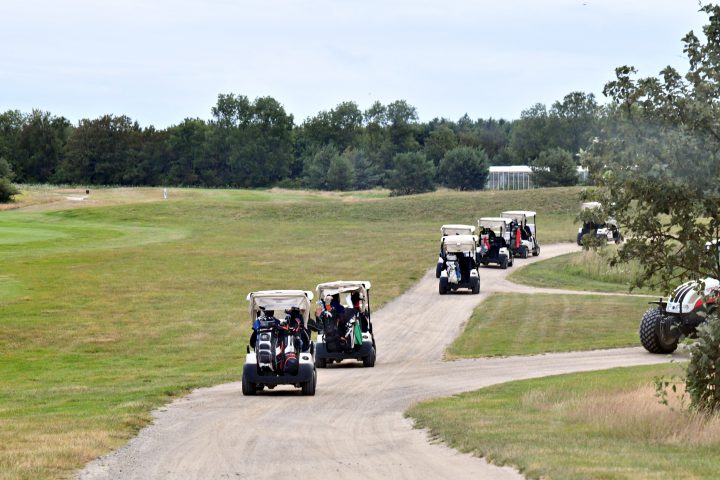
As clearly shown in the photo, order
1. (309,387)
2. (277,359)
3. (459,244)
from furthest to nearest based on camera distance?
(459,244), (309,387), (277,359)

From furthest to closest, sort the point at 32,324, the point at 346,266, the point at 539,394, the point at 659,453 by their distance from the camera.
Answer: the point at 346,266 < the point at 32,324 < the point at 539,394 < the point at 659,453

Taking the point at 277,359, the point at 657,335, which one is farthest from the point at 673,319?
the point at 277,359

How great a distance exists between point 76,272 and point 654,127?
131 feet

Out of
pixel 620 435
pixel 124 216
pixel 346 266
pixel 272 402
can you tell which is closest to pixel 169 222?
pixel 124 216

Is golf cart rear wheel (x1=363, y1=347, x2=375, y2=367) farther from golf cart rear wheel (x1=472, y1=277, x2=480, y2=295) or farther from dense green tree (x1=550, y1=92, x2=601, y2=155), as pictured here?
dense green tree (x1=550, y1=92, x2=601, y2=155)

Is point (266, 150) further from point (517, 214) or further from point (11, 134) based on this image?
point (517, 214)

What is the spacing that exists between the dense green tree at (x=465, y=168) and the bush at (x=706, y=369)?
126222 millimetres

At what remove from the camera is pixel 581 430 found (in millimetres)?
16234

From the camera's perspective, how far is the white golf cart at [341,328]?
2694cm

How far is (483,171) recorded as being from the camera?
14238 cm

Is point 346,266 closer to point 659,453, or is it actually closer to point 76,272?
point 76,272

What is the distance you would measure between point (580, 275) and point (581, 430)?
127ft

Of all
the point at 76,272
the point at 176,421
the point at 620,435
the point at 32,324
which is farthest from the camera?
the point at 76,272

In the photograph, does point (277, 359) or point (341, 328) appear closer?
point (277, 359)
